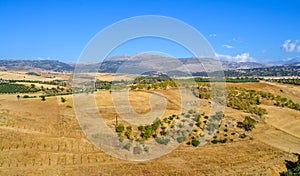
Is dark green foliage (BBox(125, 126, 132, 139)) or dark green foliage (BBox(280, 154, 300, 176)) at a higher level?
dark green foliage (BBox(125, 126, 132, 139))

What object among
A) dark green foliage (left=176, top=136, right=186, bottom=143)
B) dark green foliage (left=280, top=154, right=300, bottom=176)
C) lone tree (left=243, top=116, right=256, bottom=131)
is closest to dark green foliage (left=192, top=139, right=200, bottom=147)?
dark green foliage (left=176, top=136, right=186, bottom=143)

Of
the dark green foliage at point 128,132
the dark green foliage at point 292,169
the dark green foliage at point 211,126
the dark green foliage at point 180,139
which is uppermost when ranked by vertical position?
the dark green foliage at point 128,132

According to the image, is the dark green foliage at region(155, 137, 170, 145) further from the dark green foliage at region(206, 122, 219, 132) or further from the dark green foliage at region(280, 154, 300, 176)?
the dark green foliage at region(280, 154, 300, 176)

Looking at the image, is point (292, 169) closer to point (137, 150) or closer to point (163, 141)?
point (163, 141)

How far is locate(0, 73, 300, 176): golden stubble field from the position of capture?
22000 millimetres

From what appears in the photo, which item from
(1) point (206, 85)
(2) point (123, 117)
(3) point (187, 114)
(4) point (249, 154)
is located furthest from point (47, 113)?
(1) point (206, 85)

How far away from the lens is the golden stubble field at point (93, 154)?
22.0 m

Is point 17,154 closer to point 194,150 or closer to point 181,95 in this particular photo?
point 194,150

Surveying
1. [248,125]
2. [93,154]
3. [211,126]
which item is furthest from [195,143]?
[248,125]

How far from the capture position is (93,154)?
81.1 feet

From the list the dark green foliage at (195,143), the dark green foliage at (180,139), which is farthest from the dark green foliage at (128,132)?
the dark green foliage at (195,143)

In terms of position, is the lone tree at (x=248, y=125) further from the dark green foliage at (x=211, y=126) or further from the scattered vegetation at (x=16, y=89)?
the scattered vegetation at (x=16, y=89)

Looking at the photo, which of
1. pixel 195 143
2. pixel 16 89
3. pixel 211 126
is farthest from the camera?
pixel 16 89

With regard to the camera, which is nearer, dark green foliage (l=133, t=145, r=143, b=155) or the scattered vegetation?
dark green foliage (l=133, t=145, r=143, b=155)
